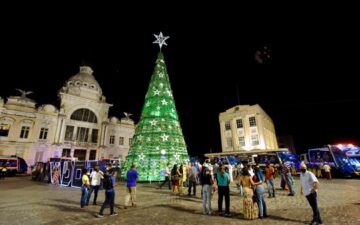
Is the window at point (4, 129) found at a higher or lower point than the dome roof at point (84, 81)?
lower

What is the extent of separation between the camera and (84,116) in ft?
124

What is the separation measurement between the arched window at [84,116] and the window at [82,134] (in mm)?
1764

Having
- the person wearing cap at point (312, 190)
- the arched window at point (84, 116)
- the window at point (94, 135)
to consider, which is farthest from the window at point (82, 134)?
the person wearing cap at point (312, 190)

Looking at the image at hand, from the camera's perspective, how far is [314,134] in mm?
42406

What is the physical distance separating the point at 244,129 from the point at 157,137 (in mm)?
22064

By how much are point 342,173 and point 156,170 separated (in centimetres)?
1790

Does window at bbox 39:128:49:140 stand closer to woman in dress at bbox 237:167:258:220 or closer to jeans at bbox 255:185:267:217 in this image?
woman in dress at bbox 237:167:258:220

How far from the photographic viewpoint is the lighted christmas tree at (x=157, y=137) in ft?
53.7

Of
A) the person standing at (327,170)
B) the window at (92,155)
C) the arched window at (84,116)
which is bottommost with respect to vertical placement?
the person standing at (327,170)

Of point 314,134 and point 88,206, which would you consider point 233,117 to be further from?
point 88,206

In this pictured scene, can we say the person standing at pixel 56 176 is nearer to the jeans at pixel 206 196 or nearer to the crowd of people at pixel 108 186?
the crowd of people at pixel 108 186

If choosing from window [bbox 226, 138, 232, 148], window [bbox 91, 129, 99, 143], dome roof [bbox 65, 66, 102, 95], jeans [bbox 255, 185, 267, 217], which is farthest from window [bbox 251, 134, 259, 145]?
dome roof [bbox 65, 66, 102, 95]

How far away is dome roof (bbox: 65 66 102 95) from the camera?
3770 centimetres

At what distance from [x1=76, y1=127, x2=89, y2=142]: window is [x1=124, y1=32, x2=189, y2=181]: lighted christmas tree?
2346 cm
